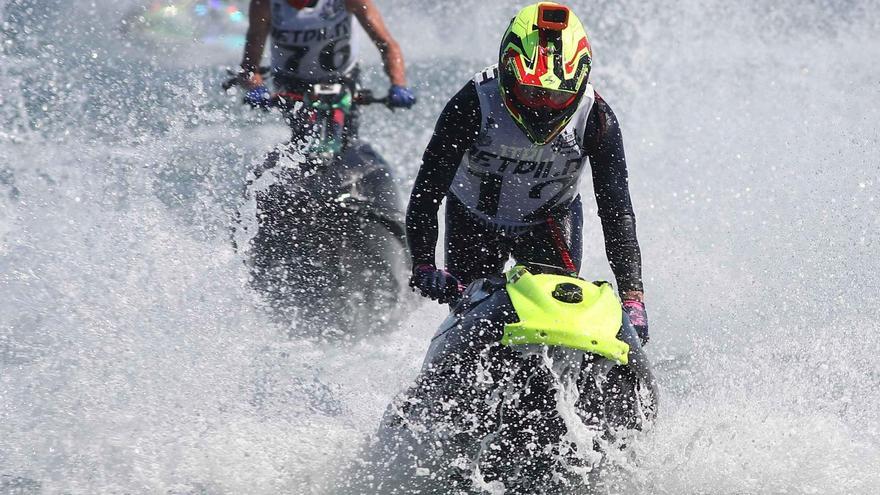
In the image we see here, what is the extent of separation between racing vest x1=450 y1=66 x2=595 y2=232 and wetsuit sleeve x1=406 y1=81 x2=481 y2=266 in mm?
49

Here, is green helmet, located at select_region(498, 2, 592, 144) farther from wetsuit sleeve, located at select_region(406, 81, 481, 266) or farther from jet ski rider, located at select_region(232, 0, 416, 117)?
jet ski rider, located at select_region(232, 0, 416, 117)

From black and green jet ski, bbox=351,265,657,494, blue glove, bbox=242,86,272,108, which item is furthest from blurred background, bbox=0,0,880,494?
blue glove, bbox=242,86,272,108

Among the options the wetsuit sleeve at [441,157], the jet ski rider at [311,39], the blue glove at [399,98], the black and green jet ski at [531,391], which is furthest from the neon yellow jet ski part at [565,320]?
the jet ski rider at [311,39]

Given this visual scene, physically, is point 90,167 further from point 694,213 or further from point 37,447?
point 694,213

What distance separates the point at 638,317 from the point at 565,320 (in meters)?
0.84

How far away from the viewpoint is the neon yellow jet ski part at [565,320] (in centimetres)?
338

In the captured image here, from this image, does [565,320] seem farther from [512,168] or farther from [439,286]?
[512,168]

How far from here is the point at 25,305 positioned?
5.99 meters

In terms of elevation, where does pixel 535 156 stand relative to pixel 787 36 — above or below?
above

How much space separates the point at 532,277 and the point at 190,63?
12.2 meters

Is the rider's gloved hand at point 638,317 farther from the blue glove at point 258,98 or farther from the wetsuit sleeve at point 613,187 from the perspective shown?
the blue glove at point 258,98

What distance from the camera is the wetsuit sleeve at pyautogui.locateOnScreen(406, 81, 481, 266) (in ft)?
14.8

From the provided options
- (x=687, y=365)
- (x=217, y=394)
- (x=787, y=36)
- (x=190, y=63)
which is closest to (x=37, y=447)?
(x=217, y=394)

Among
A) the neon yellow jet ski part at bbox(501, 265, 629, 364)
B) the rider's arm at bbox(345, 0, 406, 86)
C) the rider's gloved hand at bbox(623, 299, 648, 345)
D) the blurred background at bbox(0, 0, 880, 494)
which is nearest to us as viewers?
the neon yellow jet ski part at bbox(501, 265, 629, 364)
